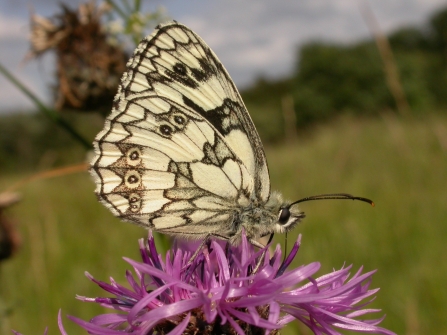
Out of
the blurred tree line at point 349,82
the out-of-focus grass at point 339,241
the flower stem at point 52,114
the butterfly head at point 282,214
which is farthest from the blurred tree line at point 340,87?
the butterfly head at point 282,214

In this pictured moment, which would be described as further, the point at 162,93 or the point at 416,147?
the point at 416,147

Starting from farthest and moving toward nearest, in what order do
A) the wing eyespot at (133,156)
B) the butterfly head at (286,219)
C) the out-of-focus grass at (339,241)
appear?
1. the out-of-focus grass at (339,241)
2. the wing eyespot at (133,156)
3. the butterfly head at (286,219)

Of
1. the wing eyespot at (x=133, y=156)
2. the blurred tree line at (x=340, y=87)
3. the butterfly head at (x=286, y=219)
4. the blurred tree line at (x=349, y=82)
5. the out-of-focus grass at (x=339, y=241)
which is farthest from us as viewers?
the blurred tree line at (x=349, y=82)

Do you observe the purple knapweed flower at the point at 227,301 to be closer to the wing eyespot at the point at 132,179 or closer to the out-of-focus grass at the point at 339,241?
the wing eyespot at the point at 132,179

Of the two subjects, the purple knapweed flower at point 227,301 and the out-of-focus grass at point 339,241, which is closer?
the purple knapweed flower at point 227,301

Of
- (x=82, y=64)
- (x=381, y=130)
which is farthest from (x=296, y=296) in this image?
(x=381, y=130)

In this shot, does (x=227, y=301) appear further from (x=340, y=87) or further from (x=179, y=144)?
(x=340, y=87)

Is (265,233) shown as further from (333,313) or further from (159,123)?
(159,123)
